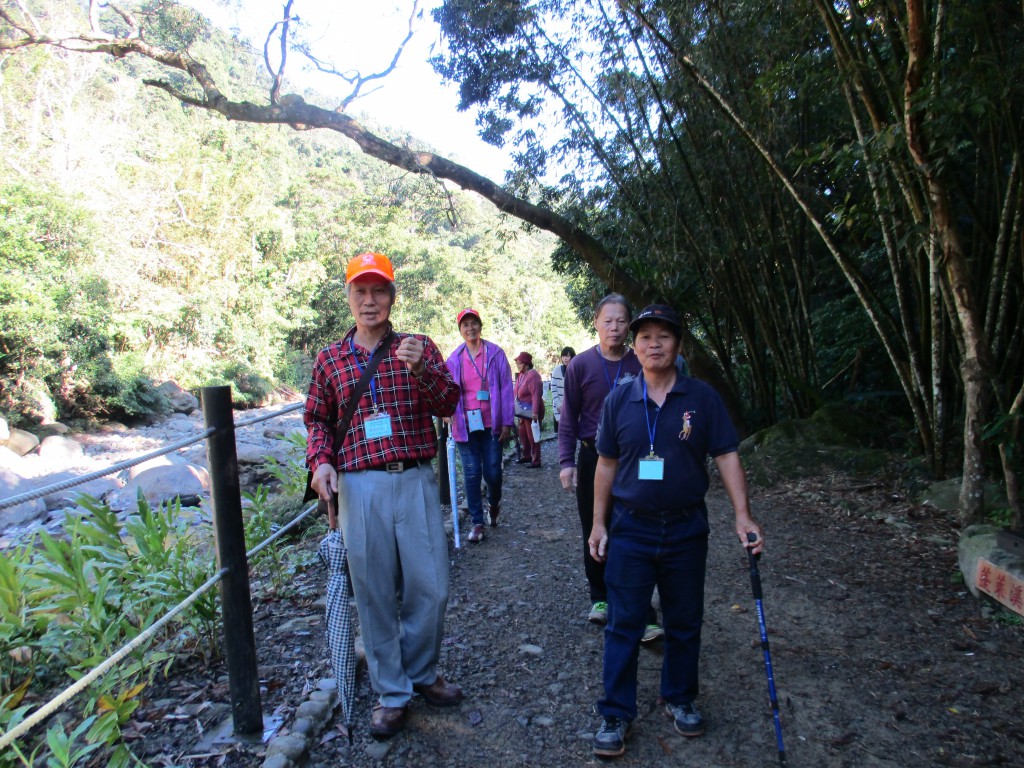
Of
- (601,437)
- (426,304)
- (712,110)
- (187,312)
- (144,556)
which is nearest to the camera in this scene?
(601,437)

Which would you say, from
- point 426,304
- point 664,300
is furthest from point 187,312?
point 664,300

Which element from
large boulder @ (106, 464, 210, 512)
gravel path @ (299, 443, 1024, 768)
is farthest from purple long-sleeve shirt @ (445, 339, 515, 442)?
large boulder @ (106, 464, 210, 512)

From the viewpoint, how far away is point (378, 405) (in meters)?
2.72

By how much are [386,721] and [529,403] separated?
6.52 meters

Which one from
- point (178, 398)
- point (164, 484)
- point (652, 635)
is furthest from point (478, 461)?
point (178, 398)

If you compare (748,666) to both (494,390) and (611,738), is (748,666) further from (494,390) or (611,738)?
(494,390)

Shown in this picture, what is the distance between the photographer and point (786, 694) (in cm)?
296

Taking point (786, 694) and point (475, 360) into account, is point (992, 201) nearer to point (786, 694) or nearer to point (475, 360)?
point (475, 360)

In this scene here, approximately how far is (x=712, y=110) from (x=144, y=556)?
263 inches

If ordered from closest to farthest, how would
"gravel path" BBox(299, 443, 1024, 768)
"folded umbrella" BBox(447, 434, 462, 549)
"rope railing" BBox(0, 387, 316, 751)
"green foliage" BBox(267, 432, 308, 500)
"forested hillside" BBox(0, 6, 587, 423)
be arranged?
"rope railing" BBox(0, 387, 316, 751) < "gravel path" BBox(299, 443, 1024, 768) < "folded umbrella" BBox(447, 434, 462, 549) < "green foliage" BBox(267, 432, 308, 500) < "forested hillside" BBox(0, 6, 587, 423)

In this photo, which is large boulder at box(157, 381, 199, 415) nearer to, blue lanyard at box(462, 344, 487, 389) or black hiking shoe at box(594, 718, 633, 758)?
blue lanyard at box(462, 344, 487, 389)

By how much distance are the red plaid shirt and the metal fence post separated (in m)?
0.30

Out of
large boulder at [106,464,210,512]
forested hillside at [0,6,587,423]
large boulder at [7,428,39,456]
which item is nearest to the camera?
large boulder at [106,464,210,512]

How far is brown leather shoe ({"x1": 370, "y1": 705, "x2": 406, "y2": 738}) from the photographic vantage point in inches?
104
